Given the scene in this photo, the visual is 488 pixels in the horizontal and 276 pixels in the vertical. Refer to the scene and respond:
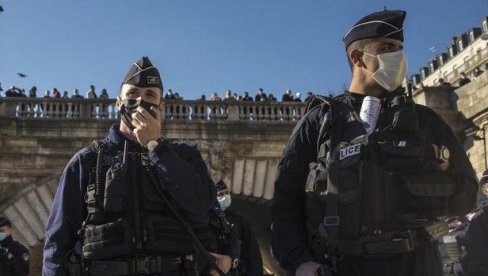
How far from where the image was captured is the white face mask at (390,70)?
12.5ft

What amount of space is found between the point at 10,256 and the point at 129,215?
20.1ft

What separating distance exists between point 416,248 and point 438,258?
195 millimetres

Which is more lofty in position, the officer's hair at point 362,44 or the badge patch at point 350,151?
the officer's hair at point 362,44

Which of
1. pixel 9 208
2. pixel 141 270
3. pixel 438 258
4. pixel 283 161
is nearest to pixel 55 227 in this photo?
pixel 141 270

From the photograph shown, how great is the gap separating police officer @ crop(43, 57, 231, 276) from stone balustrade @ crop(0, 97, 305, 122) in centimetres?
1298

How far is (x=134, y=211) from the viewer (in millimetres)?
3912

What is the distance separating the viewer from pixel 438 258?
3.58 metres

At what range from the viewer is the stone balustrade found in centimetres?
1686

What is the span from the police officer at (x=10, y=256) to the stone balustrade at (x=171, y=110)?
23.9 feet

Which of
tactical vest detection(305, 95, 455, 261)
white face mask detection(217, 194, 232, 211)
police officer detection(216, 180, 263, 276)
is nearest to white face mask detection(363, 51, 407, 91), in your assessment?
tactical vest detection(305, 95, 455, 261)

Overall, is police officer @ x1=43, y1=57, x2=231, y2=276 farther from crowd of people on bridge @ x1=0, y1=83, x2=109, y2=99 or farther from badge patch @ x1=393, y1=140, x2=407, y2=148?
crowd of people on bridge @ x1=0, y1=83, x2=109, y2=99

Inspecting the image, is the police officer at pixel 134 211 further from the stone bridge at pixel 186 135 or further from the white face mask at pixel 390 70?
the stone bridge at pixel 186 135

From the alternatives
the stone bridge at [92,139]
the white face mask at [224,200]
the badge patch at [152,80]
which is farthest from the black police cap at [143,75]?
the stone bridge at [92,139]

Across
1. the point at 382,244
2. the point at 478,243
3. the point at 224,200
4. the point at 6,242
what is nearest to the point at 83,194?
the point at 382,244
